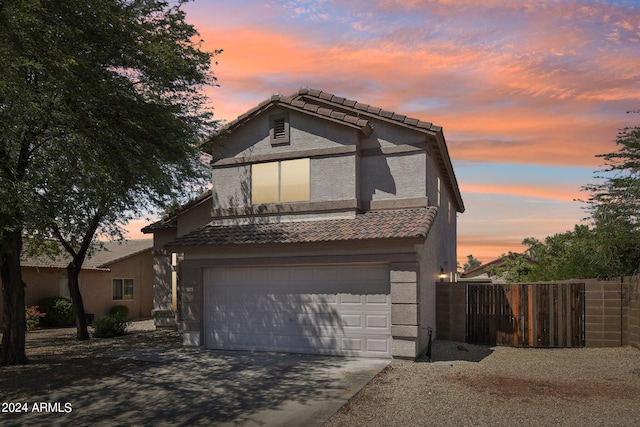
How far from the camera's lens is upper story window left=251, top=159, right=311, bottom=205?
17203 millimetres

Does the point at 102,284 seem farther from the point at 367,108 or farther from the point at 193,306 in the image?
the point at 367,108

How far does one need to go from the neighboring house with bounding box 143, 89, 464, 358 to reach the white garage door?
3 cm

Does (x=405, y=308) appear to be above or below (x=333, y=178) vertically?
below

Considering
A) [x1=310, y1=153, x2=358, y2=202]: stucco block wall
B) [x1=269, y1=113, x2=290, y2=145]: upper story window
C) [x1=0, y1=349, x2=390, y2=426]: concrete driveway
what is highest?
[x1=269, y1=113, x2=290, y2=145]: upper story window

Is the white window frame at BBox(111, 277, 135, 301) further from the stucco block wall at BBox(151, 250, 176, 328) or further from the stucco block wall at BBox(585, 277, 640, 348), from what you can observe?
the stucco block wall at BBox(585, 277, 640, 348)

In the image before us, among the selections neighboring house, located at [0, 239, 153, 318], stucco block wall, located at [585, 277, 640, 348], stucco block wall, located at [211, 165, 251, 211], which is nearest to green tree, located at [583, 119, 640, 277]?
stucco block wall, located at [585, 277, 640, 348]

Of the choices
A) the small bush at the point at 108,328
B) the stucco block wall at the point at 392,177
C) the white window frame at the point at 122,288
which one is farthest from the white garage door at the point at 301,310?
the white window frame at the point at 122,288

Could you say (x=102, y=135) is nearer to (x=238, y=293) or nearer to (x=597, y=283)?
(x=238, y=293)

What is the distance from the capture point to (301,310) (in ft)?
50.1

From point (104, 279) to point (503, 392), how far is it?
85.5ft

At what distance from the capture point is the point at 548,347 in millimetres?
16672

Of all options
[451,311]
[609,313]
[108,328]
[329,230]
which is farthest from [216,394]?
[609,313]

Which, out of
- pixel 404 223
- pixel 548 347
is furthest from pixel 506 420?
pixel 548 347

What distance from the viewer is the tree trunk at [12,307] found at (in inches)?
576
